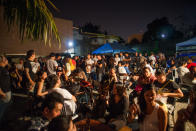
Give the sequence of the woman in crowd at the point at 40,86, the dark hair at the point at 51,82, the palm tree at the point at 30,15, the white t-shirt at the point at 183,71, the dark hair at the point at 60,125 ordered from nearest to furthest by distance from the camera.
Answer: the palm tree at the point at 30,15 < the dark hair at the point at 60,125 < the dark hair at the point at 51,82 < the woman in crowd at the point at 40,86 < the white t-shirt at the point at 183,71

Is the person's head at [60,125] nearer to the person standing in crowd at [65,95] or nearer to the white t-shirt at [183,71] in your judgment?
the person standing in crowd at [65,95]

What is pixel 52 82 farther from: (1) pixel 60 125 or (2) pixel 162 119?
(2) pixel 162 119

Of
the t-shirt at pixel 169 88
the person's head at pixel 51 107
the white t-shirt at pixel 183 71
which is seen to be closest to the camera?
the person's head at pixel 51 107

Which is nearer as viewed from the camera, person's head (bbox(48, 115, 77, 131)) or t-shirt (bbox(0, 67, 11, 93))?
person's head (bbox(48, 115, 77, 131))

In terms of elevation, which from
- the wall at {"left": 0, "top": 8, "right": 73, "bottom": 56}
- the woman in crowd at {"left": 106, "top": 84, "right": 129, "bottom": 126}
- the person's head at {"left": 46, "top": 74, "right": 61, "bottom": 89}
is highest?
the wall at {"left": 0, "top": 8, "right": 73, "bottom": 56}

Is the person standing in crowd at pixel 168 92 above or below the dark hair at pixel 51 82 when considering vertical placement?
below

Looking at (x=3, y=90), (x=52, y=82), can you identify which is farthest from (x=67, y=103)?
(x=3, y=90)

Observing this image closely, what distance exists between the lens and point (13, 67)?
6.60m

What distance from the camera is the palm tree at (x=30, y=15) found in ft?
4.25

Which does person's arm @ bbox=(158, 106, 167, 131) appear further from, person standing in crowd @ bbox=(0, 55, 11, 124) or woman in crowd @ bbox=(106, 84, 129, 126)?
person standing in crowd @ bbox=(0, 55, 11, 124)

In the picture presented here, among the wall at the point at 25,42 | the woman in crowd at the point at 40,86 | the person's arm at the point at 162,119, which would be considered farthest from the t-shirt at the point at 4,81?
the wall at the point at 25,42

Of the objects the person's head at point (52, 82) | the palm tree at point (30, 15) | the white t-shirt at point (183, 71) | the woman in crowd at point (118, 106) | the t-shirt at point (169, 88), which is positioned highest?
the palm tree at point (30, 15)

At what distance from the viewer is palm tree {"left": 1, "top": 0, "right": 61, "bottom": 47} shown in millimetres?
1297

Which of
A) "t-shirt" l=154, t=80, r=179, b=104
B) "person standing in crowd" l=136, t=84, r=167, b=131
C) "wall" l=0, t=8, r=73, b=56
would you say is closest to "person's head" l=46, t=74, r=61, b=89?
"person standing in crowd" l=136, t=84, r=167, b=131
